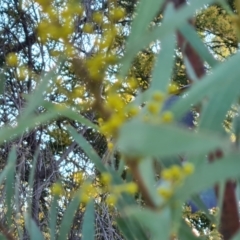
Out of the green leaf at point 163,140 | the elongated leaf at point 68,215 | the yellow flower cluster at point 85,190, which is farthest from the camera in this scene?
the elongated leaf at point 68,215

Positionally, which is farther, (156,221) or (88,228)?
(88,228)

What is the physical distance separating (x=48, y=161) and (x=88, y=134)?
0.72 feet

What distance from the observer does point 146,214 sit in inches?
6.5

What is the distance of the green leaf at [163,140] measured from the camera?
14 cm

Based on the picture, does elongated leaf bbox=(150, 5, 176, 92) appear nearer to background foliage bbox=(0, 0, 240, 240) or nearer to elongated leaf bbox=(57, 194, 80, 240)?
background foliage bbox=(0, 0, 240, 240)

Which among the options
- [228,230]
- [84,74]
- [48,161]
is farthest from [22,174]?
[84,74]

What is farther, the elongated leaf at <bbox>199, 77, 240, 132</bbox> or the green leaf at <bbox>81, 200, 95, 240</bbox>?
the green leaf at <bbox>81, 200, 95, 240</bbox>

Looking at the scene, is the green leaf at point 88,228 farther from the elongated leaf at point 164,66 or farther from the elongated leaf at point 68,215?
the elongated leaf at point 164,66

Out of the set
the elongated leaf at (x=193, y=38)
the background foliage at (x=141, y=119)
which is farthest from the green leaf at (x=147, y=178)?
the elongated leaf at (x=193, y=38)

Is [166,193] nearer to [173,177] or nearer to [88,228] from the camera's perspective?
[173,177]

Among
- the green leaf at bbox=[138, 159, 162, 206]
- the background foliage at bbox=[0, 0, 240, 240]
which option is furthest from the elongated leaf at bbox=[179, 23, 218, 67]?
the green leaf at bbox=[138, 159, 162, 206]

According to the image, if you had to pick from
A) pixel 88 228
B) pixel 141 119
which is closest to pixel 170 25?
pixel 141 119

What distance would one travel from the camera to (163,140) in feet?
0.46

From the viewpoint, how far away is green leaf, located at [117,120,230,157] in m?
0.14
